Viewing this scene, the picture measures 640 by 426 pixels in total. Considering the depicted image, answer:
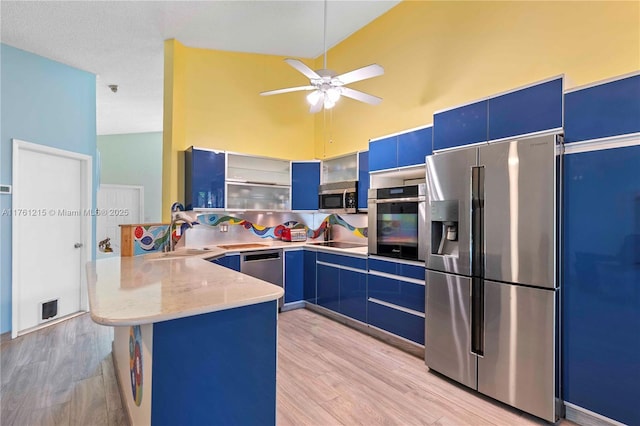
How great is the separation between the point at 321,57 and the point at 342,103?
35.4 inches

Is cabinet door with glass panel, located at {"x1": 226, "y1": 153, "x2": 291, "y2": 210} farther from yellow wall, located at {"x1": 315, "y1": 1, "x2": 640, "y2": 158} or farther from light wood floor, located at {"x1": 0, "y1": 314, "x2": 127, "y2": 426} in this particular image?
light wood floor, located at {"x1": 0, "y1": 314, "x2": 127, "y2": 426}

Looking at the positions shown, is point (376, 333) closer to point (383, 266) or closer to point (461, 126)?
point (383, 266)

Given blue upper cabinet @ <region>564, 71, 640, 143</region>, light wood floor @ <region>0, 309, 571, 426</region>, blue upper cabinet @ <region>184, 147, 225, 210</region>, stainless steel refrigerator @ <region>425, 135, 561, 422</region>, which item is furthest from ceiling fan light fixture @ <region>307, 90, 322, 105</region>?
light wood floor @ <region>0, 309, 571, 426</region>

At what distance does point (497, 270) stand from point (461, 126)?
1.15m

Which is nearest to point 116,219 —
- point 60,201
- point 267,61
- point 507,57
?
point 60,201

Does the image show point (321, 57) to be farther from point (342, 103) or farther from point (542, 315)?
point (542, 315)

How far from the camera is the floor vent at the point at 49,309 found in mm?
3621

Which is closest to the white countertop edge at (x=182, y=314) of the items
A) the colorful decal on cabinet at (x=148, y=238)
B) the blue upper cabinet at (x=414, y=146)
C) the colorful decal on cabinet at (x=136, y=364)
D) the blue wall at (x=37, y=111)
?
the colorful decal on cabinet at (x=136, y=364)

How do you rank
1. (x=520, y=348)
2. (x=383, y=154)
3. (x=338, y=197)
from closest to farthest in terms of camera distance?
(x=520, y=348) → (x=383, y=154) → (x=338, y=197)

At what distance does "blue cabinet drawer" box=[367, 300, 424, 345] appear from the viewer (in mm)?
2797

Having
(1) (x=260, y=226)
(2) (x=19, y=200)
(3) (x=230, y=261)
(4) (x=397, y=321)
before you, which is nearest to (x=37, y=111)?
(2) (x=19, y=200)

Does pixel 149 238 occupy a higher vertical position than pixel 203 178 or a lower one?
lower

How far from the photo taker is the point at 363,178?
12.3 ft

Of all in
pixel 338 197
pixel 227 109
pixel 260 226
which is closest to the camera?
pixel 338 197
